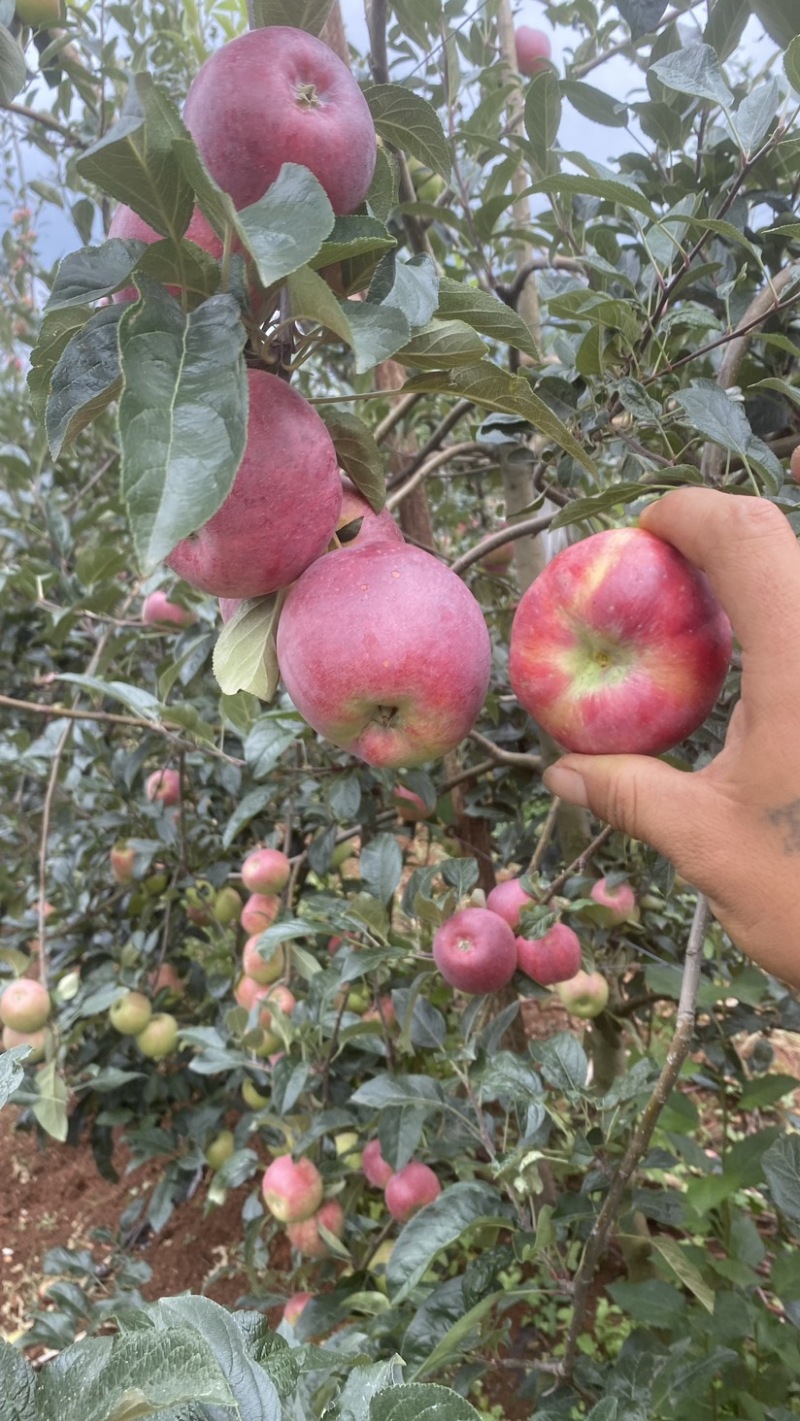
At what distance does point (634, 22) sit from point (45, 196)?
1726mm

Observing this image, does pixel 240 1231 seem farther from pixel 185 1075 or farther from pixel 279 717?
pixel 279 717

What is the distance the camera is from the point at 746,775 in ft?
2.17

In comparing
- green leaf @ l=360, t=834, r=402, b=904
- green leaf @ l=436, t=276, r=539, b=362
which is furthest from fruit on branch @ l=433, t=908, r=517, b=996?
green leaf @ l=436, t=276, r=539, b=362

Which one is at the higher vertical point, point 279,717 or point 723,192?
point 723,192

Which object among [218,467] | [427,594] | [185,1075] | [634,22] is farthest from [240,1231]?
[634,22]

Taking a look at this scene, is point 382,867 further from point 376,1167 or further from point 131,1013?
point 131,1013

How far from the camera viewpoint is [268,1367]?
0.54m

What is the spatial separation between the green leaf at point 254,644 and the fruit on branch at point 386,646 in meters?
0.05

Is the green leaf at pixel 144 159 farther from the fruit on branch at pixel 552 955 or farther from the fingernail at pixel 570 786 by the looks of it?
the fruit on branch at pixel 552 955

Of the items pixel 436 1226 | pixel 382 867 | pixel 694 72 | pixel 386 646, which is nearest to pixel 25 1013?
pixel 382 867

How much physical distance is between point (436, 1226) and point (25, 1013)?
3.18ft

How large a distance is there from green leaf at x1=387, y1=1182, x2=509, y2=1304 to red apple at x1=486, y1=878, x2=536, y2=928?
1.22 feet

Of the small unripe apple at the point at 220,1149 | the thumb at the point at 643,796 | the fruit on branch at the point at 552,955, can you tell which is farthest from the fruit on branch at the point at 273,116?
the small unripe apple at the point at 220,1149

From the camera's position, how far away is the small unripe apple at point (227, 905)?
2059 millimetres
